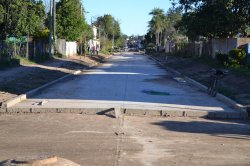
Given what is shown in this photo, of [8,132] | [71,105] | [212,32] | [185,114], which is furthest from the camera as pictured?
[212,32]

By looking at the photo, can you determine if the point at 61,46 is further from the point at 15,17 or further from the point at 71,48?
the point at 15,17

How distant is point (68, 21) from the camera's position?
189 feet

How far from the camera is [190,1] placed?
4369cm

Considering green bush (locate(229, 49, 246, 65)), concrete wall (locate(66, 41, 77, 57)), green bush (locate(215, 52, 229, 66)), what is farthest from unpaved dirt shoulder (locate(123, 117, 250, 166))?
concrete wall (locate(66, 41, 77, 57))

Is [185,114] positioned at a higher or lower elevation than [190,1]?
lower

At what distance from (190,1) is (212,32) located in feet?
12.9

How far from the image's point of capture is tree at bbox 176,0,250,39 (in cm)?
3775

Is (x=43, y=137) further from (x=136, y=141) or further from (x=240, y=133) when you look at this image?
(x=240, y=133)

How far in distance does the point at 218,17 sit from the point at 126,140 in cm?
3032

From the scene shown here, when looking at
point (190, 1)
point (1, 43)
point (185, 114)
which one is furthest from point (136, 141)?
point (190, 1)

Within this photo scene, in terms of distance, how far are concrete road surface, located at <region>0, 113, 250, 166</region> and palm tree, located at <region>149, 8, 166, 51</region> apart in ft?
402

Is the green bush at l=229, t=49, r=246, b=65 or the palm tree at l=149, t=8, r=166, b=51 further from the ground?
the palm tree at l=149, t=8, r=166, b=51

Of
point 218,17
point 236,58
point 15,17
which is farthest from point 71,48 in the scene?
point 236,58

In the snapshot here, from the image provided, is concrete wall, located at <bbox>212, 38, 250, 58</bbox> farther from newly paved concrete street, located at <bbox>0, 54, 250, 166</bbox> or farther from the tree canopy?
newly paved concrete street, located at <bbox>0, 54, 250, 166</bbox>
